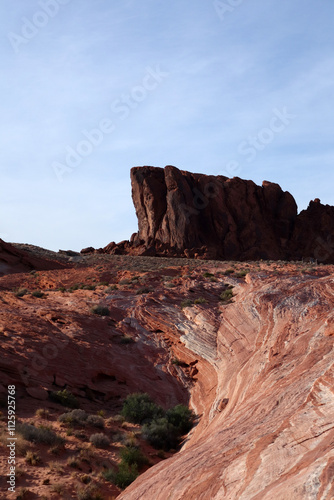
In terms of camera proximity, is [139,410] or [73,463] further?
[139,410]

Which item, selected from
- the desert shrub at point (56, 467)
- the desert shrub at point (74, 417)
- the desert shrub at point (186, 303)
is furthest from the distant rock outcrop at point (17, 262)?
the desert shrub at point (56, 467)

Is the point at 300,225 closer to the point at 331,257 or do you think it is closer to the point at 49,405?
the point at 331,257

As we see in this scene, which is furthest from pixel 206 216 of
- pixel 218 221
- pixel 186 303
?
pixel 186 303

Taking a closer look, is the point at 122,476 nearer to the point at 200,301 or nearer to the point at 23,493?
the point at 23,493

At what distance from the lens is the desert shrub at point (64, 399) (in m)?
14.3

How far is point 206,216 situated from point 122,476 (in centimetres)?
6844

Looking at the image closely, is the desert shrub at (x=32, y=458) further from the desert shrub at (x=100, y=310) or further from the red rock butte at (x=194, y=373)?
the desert shrub at (x=100, y=310)

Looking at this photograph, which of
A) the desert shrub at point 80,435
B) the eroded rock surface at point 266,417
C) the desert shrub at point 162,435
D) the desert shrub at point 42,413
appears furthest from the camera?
the desert shrub at point 42,413

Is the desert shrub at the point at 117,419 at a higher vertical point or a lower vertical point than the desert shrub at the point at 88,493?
higher

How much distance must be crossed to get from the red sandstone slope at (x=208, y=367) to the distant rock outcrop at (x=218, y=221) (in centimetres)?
4821

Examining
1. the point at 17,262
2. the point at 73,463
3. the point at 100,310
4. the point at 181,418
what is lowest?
the point at 73,463

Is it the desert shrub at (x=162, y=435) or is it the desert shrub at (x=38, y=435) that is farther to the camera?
the desert shrub at (x=162, y=435)

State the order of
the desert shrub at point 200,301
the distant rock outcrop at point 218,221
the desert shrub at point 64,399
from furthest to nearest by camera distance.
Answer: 1. the distant rock outcrop at point 218,221
2. the desert shrub at point 200,301
3. the desert shrub at point 64,399

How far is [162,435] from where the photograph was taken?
Result: 13070mm
